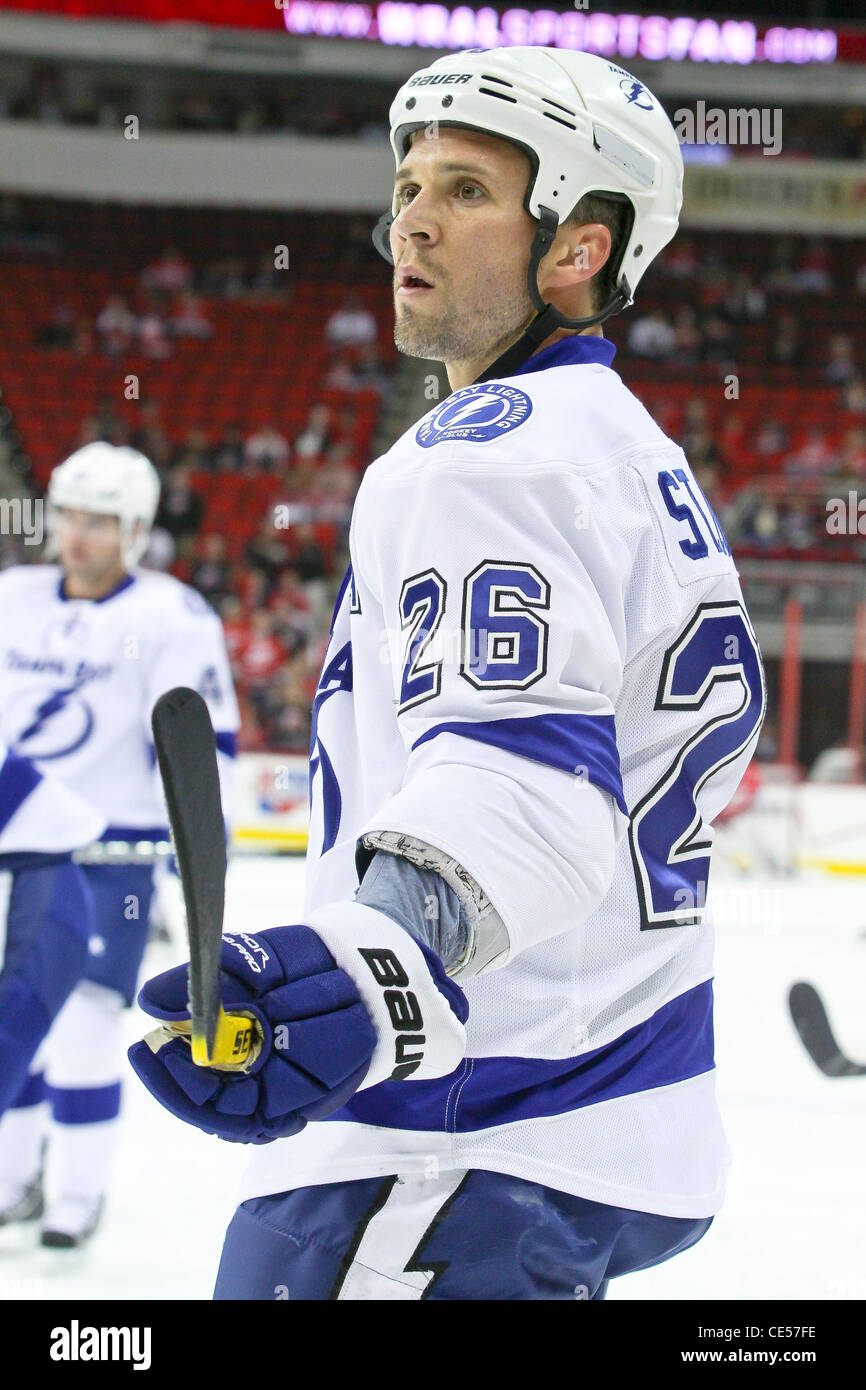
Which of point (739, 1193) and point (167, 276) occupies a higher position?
point (167, 276)

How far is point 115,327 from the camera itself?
15133 millimetres

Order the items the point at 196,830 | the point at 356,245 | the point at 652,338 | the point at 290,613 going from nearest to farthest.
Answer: the point at 196,830, the point at 290,613, the point at 652,338, the point at 356,245

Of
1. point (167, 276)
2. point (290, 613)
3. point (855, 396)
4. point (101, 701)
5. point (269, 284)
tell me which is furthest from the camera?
point (269, 284)

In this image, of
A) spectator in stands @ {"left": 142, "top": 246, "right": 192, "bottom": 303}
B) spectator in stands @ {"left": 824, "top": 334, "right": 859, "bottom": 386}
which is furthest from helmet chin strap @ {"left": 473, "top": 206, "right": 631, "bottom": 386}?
spectator in stands @ {"left": 142, "top": 246, "right": 192, "bottom": 303}

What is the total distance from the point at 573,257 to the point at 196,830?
72cm

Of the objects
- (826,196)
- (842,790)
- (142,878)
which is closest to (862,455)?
(826,196)

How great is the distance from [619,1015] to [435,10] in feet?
49.2

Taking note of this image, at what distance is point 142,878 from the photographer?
12.5 feet

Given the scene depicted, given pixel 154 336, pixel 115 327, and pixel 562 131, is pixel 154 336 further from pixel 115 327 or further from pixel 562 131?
pixel 562 131

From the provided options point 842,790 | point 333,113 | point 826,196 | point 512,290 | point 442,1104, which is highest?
point 333,113

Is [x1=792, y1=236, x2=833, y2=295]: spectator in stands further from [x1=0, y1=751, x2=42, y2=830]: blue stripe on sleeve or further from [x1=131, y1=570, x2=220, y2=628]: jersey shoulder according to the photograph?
[x1=0, y1=751, x2=42, y2=830]: blue stripe on sleeve

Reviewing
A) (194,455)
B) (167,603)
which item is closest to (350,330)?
(194,455)

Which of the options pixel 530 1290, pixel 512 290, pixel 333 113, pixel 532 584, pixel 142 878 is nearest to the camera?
pixel 532 584

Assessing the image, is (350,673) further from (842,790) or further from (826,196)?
(826,196)
